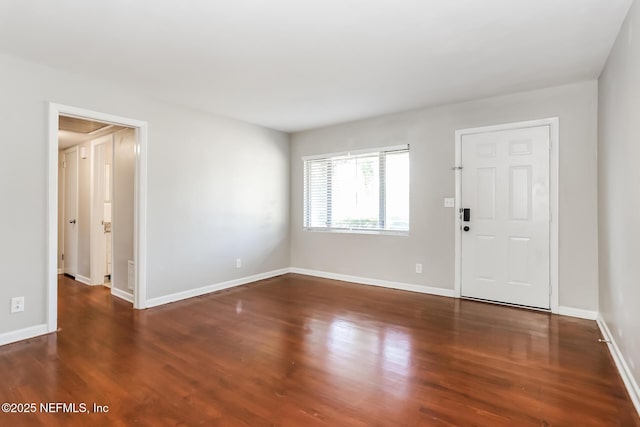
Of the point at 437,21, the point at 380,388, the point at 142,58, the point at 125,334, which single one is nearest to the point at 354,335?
the point at 380,388

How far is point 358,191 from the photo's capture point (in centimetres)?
512

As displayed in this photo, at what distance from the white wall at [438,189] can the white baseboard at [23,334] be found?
352 cm

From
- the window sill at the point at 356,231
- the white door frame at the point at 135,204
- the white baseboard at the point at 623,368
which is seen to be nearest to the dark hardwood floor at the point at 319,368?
the white baseboard at the point at 623,368

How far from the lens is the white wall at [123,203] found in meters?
4.13

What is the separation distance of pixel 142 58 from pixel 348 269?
12.4ft

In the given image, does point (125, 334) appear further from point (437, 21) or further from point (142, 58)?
point (437, 21)

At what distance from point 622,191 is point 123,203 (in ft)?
16.4

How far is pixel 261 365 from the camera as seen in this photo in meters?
2.47

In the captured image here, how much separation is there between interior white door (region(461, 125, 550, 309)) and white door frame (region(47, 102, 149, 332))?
3.79 metres

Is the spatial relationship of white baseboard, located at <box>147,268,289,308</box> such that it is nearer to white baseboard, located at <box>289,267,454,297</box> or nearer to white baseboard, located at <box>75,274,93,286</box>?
white baseboard, located at <box>289,267,454,297</box>

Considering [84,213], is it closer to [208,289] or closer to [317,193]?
[208,289]

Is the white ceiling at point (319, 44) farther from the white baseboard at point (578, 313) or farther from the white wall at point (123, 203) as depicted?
the white baseboard at point (578, 313)

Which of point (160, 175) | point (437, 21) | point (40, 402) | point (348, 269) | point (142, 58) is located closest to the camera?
point (40, 402)

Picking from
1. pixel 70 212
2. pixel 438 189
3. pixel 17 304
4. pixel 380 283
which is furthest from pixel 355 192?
pixel 70 212
